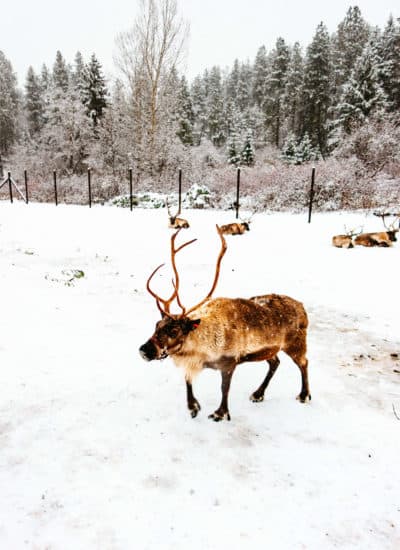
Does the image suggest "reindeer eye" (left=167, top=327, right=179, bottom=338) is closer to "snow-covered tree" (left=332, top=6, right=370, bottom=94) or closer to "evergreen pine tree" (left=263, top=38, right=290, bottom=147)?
"snow-covered tree" (left=332, top=6, right=370, bottom=94)

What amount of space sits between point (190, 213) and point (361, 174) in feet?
30.0

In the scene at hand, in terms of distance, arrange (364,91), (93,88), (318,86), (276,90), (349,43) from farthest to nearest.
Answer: (276,90), (349,43), (318,86), (93,88), (364,91)

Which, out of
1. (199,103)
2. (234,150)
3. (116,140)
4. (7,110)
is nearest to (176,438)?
(116,140)

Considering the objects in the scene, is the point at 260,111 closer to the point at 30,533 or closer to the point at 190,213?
the point at 190,213

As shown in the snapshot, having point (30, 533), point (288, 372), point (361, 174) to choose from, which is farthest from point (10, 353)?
point (361, 174)

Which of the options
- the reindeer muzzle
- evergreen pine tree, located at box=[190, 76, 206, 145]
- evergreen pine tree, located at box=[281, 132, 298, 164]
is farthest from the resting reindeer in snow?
evergreen pine tree, located at box=[190, 76, 206, 145]

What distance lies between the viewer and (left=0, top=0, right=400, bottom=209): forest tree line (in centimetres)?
2506

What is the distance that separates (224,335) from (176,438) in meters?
0.96

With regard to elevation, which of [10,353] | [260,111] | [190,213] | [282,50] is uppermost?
[282,50]

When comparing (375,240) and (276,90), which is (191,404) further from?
(276,90)

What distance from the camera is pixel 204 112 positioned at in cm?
5794

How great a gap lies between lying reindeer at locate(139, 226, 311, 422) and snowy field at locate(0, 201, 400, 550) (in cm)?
40

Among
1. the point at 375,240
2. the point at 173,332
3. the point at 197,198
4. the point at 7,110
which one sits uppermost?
the point at 7,110

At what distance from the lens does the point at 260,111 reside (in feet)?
166
